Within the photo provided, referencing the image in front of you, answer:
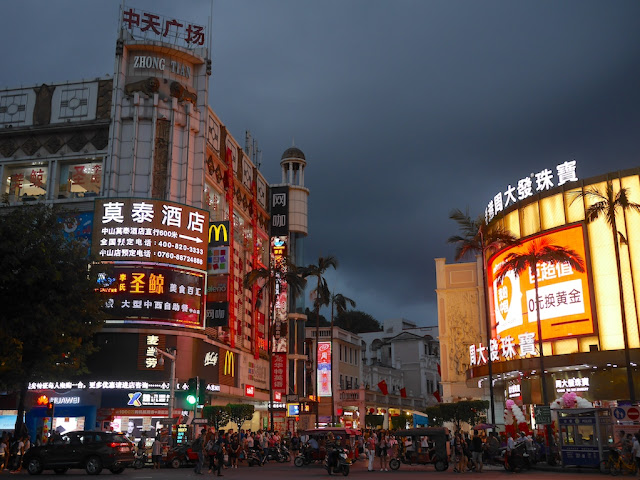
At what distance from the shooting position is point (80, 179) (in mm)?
50906

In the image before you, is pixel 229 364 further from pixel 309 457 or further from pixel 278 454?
pixel 309 457

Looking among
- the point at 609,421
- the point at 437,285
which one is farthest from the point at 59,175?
the point at 609,421

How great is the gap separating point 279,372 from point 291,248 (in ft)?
41.7

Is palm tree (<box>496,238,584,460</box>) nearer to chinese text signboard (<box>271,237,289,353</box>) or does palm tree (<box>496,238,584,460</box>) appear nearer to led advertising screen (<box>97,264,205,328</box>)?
led advertising screen (<box>97,264,205,328</box>)

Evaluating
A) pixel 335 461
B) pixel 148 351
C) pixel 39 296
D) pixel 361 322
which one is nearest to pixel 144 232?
pixel 148 351

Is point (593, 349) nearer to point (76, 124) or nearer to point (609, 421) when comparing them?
point (609, 421)

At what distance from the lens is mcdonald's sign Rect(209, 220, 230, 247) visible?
4981 centimetres

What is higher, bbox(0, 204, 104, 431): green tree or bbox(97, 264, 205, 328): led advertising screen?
bbox(97, 264, 205, 328): led advertising screen

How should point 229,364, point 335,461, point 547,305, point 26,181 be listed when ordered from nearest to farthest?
point 335,461 < point 547,305 < point 26,181 < point 229,364

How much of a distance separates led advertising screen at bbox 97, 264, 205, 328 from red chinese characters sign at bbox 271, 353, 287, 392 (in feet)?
68.5

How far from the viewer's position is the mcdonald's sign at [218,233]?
1961 inches

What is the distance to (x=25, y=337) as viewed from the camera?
27.5m

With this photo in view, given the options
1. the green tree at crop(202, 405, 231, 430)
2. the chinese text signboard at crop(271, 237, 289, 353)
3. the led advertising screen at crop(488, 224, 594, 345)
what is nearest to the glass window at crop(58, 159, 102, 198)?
the green tree at crop(202, 405, 231, 430)

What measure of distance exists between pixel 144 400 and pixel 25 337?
59.4ft
